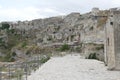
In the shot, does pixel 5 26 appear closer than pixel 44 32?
No

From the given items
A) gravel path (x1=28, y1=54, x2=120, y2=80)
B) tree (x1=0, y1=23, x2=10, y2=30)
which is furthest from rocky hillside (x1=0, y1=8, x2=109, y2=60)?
gravel path (x1=28, y1=54, x2=120, y2=80)

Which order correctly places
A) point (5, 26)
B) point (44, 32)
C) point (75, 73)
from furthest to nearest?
point (5, 26) → point (44, 32) → point (75, 73)

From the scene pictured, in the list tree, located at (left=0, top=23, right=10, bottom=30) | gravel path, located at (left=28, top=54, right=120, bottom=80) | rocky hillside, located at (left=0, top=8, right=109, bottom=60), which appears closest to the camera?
gravel path, located at (left=28, top=54, right=120, bottom=80)

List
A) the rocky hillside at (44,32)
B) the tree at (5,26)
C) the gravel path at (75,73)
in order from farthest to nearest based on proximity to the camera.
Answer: the tree at (5,26), the rocky hillside at (44,32), the gravel path at (75,73)

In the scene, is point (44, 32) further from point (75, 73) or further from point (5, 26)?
point (75, 73)

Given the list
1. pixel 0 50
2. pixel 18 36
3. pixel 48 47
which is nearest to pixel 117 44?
pixel 48 47

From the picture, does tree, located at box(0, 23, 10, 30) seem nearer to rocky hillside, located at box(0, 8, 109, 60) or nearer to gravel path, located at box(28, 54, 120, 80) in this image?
rocky hillside, located at box(0, 8, 109, 60)

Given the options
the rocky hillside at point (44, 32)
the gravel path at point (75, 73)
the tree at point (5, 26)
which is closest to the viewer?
the gravel path at point (75, 73)

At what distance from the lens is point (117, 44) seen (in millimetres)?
23297

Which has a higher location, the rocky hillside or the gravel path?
the rocky hillside

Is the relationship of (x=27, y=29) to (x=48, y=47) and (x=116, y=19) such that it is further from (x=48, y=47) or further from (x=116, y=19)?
(x=116, y=19)

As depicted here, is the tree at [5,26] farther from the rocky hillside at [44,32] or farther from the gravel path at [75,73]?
the gravel path at [75,73]

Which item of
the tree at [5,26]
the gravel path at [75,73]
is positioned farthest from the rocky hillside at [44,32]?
the gravel path at [75,73]

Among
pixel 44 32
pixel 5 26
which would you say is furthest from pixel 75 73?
pixel 5 26
